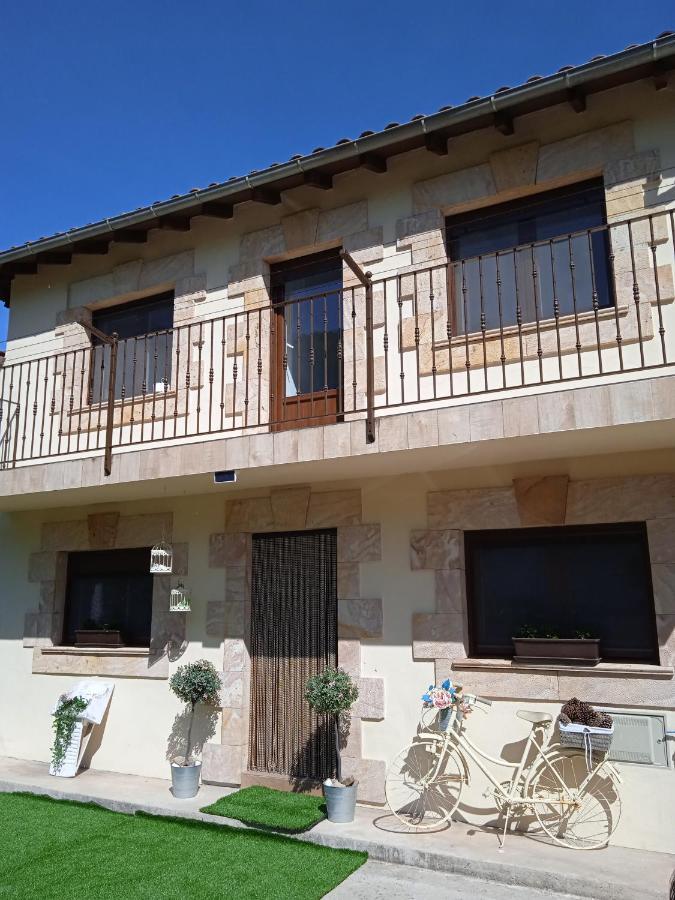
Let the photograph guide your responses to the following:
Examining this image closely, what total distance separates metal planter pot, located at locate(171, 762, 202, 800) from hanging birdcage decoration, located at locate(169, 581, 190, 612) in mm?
1323

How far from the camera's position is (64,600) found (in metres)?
7.74

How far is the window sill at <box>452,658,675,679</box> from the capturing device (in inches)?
190

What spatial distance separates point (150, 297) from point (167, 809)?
5.14 m

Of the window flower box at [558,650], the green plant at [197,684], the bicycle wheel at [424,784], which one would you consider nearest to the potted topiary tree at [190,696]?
the green plant at [197,684]

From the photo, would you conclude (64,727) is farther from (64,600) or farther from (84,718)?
(64,600)

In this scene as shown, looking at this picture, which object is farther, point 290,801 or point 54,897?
point 290,801

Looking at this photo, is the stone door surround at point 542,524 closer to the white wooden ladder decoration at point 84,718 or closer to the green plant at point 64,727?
the white wooden ladder decoration at point 84,718

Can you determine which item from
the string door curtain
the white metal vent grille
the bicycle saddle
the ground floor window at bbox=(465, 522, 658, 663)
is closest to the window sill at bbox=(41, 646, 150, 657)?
the string door curtain

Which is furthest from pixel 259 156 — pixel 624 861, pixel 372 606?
pixel 624 861

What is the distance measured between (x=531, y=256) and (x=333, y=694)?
391cm

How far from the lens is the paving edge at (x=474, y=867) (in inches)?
161

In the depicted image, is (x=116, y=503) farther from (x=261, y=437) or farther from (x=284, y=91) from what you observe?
(x=284, y=91)

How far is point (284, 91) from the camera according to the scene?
7.05 m

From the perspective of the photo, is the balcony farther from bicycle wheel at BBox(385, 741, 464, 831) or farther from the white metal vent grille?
bicycle wheel at BBox(385, 741, 464, 831)
